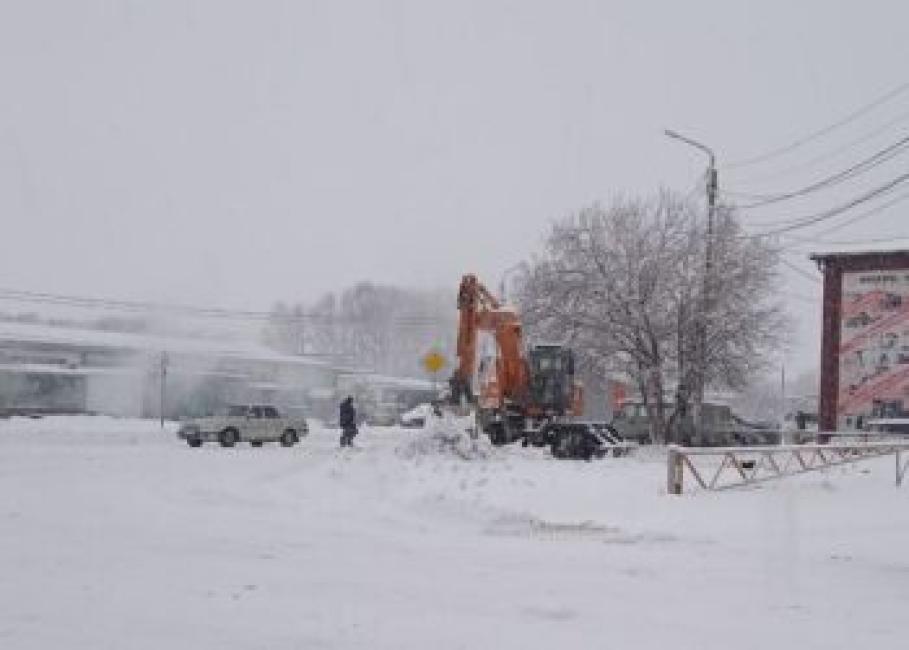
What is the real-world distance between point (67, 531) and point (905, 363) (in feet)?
113

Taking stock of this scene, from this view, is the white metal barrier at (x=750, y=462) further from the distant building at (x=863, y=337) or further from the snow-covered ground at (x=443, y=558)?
the distant building at (x=863, y=337)

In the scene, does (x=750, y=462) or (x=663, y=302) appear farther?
(x=663, y=302)

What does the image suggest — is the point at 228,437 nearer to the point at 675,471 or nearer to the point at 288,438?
the point at 288,438

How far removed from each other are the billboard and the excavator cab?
1112 cm

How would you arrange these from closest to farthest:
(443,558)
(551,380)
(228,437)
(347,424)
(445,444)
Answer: (443,558) → (445,444) → (347,424) → (551,380) → (228,437)

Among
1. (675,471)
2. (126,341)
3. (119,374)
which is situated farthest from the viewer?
(126,341)

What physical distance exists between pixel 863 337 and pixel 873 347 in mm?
517

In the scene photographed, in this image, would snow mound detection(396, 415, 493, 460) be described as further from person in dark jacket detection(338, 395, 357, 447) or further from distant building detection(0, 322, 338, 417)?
distant building detection(0, 322, 338, 417)

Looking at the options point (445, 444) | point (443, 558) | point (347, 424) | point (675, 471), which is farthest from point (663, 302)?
point (443, 558)

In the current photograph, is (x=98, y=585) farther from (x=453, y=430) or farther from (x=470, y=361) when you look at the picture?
(x=470, y=361)

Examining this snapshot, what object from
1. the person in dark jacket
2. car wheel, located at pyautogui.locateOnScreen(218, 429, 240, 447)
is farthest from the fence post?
car wheel, located at pyautogui.locateOnScreen(218, 429, 240, 447)

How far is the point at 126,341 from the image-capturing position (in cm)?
7288

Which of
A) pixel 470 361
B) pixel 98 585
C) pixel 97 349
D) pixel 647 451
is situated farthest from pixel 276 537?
pixel 97 349

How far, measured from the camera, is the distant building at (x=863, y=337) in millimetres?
42094
